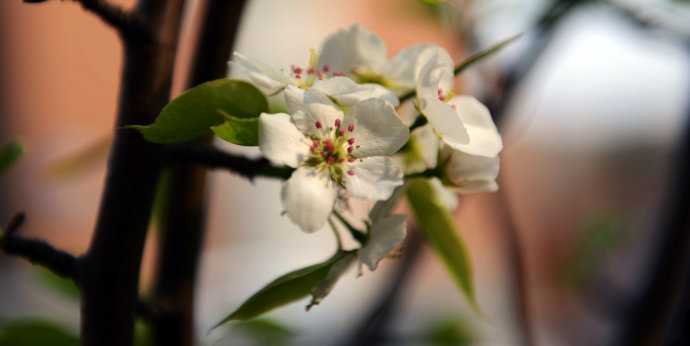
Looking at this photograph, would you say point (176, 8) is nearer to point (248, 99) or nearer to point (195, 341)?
point (248, 99)

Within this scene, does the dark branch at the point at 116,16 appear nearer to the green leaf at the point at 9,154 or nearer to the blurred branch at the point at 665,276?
the green leaf at the point at 9,154

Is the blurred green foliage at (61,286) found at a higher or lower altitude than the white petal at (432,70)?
lower

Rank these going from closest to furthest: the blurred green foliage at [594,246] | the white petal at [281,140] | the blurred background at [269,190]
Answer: the white petal at [281,140] < the blurred green foliage at [594,246] < the blurred background at [269,190]

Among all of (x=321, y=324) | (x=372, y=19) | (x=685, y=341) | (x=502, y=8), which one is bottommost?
(x=321, y=324)

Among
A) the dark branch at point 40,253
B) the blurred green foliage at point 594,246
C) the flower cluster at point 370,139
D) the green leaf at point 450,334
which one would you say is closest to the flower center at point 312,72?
the flower cluster at point 370,139

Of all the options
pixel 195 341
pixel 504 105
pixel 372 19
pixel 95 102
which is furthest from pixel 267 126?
pixel 372 19

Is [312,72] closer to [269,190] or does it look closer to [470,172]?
[470,172]

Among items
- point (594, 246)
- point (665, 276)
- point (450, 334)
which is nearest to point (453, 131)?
point (665, 276)

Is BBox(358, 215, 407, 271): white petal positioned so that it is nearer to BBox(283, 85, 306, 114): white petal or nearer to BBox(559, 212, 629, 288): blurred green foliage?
BBox(283, 85, 306, 114): white petal
